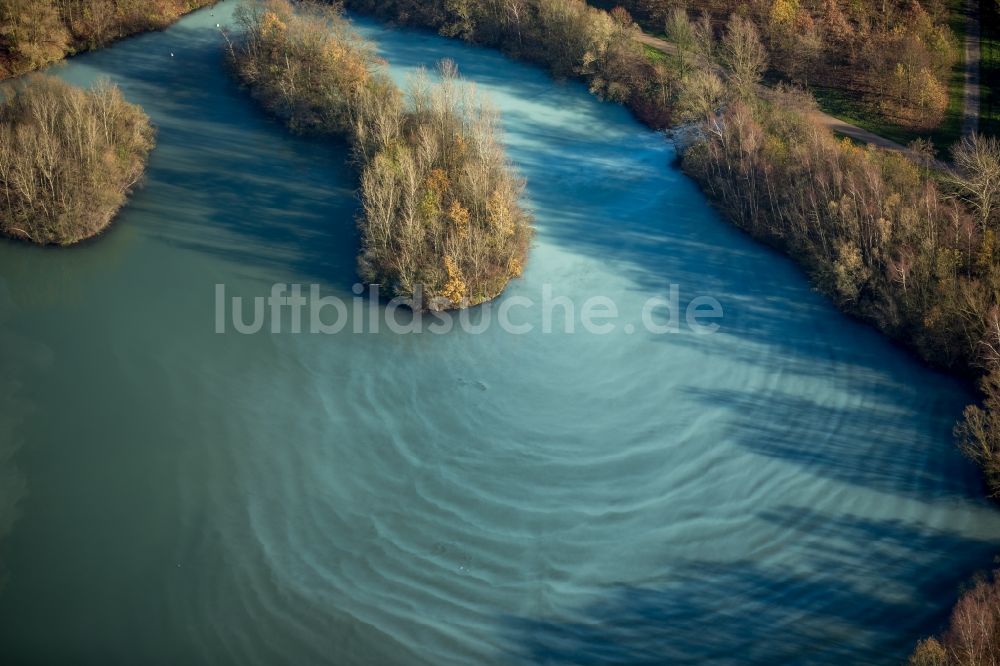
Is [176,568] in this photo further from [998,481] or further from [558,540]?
[998,481]

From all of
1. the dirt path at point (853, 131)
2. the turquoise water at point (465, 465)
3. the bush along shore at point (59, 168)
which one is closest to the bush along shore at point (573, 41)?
the dirt path at point (853, 131)

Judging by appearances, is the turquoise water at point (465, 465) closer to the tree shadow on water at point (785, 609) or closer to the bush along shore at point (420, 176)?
the tree shadow on water at point (785, 609)

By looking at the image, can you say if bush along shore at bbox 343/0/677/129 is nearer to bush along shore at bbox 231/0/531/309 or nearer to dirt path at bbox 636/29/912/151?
dirt path at bbox 636/29/912/151

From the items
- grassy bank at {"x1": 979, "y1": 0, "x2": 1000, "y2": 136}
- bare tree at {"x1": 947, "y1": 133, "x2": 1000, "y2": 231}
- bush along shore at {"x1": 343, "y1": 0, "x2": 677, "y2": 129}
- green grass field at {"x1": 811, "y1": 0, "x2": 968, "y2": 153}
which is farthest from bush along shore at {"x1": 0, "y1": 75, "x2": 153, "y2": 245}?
grassy bank at {"x1": 979, "y1": 0, "x2": 1000, "y2": 136}

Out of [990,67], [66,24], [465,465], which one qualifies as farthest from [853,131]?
[66,24]

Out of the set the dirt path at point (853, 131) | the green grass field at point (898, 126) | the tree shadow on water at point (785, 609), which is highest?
the green grass field at point (898, 126)
